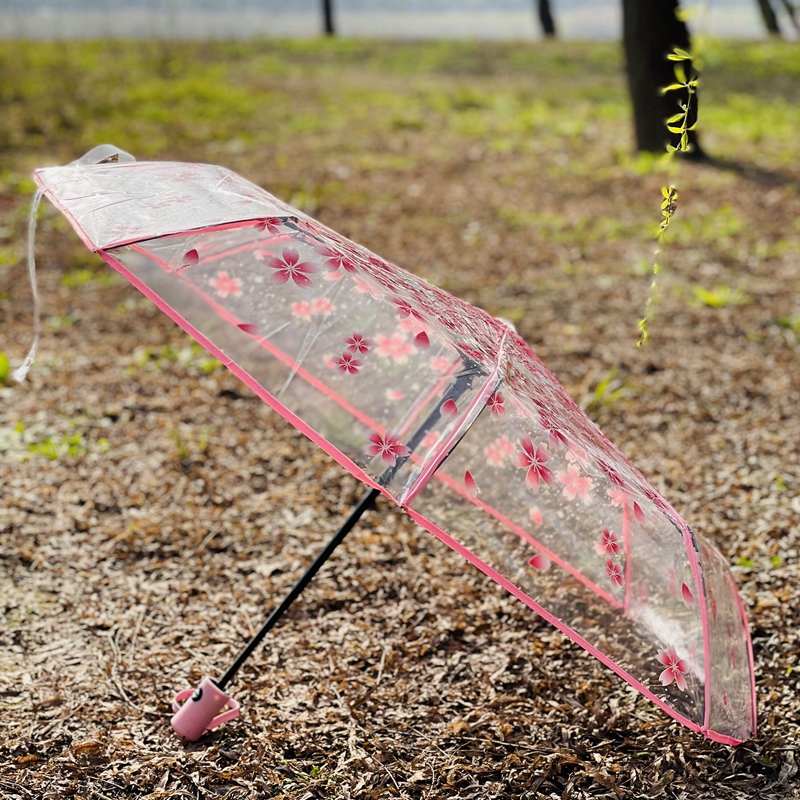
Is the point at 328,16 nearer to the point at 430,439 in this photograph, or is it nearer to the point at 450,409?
the point at 430,439

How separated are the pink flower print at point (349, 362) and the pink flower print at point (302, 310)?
0.15 m

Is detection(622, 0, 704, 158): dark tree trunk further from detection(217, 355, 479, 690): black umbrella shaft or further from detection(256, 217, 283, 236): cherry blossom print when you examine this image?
detection(256, 217, 283, 236): cherry blossom print

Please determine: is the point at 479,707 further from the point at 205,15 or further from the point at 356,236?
the point at 205,15

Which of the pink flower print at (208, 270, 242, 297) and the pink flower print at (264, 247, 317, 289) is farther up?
the pink flower print at (264, 247, 317, 289)

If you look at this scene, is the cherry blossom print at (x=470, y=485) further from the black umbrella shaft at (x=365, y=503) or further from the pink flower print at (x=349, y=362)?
the pink flower print at (x=349, y=362)

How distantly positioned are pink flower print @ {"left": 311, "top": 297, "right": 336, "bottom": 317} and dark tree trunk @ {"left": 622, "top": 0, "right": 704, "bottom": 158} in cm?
613

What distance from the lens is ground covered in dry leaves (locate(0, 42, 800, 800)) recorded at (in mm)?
2240

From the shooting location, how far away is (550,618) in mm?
1691

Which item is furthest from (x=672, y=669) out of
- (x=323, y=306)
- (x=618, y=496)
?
(x=323, y=306)

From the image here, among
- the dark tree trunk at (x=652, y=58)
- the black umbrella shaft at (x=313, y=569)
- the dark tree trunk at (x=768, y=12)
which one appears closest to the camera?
the black umbrella shaft at (x=313, y=569)

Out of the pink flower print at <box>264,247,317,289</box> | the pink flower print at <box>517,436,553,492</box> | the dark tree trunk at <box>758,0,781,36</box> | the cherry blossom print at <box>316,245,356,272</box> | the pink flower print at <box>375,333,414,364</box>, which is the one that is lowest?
the pink flower print at <box>517,436,553,492</box>

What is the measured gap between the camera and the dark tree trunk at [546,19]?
19062 mm

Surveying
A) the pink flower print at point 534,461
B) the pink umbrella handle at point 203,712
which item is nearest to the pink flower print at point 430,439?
the pink flower print at point 534,461

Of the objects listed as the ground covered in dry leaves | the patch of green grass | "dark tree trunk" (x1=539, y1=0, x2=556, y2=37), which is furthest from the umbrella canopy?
"dark tree trunk" (x1=539, y1=0, x2=556, y2=37)
